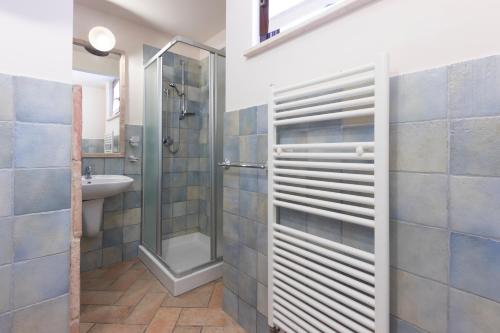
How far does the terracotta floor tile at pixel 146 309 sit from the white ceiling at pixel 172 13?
2297mm

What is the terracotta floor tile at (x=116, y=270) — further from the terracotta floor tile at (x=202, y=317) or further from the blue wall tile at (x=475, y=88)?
the blue wall tile at (x=475, y=88)

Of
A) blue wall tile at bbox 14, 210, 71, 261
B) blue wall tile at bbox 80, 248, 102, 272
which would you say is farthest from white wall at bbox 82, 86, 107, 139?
blue wall tile at bbox 14, 210, 71, 261

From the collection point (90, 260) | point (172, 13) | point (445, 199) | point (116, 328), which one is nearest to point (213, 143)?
point (172, 13)

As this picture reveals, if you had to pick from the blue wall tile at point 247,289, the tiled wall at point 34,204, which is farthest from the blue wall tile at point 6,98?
the blue wall tile at point 247,289

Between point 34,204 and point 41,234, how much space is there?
13 centimetres

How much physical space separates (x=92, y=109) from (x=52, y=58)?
1201mm

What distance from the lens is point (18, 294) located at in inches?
37.4

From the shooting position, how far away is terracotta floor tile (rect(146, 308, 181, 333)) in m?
1.40

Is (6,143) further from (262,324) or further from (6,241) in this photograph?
(262,324)

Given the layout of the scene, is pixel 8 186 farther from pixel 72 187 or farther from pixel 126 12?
pixel 126 12

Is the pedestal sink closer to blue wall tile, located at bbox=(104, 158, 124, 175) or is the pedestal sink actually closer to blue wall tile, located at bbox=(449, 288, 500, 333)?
blue wall tile, located at bbox=(104, 158, 124, 175)

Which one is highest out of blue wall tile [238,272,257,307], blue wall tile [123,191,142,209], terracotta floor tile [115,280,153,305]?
blue wall tile [123,191,142,209]

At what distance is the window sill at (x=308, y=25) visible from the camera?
0.91 meters

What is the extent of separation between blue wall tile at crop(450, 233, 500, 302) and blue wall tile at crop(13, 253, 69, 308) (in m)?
1.44
